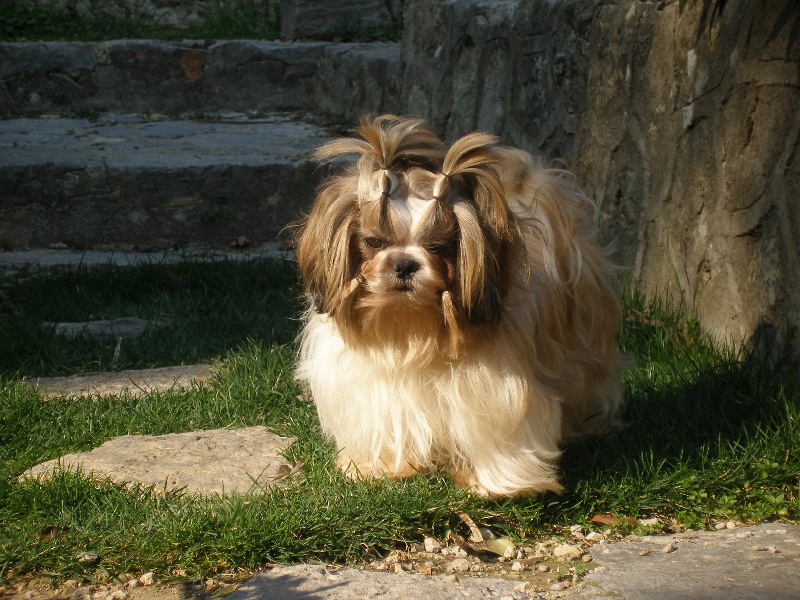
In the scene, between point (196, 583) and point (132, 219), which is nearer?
point (196, 583)

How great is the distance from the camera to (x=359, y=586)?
2.74 metres

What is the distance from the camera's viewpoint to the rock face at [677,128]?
379 cm

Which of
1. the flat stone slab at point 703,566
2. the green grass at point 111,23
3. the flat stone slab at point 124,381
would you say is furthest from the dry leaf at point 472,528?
the green grass at point 111,23

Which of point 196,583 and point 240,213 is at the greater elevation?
point 240,213

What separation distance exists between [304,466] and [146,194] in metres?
3.56

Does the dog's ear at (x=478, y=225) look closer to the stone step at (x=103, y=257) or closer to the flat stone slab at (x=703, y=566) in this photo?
the flat stone slab at (x=703, y=566)

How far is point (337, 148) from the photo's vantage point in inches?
116

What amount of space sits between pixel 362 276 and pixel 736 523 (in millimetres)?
1479

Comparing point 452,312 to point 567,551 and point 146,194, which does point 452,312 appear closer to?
point 567,551

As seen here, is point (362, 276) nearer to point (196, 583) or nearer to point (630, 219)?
point (196, 583)

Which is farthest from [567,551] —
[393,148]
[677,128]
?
[677,128]

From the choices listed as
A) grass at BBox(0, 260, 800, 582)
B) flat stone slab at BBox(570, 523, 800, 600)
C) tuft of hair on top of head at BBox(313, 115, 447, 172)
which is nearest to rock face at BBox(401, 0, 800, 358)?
grass at BBox(0, 260, 800, 582)

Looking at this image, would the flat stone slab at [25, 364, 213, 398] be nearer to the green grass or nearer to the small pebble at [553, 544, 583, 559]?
the small pebble at [553, 544, 583, 559]

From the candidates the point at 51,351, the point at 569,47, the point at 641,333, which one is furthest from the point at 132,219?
the point at 641,333
